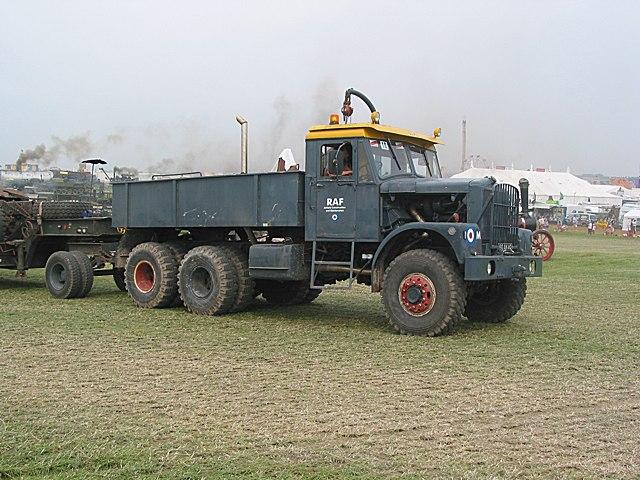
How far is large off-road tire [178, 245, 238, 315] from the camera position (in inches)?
455

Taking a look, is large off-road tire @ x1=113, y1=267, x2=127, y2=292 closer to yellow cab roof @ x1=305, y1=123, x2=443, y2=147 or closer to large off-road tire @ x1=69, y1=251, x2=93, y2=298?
large off-road tire @ x1=69, y1=251, x2=93, y2=298

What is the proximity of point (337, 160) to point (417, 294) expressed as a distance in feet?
6.87

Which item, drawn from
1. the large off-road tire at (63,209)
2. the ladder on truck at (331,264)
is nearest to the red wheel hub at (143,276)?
the large off-road tire at (63,209)

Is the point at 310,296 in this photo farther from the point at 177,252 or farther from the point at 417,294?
the point at 417,294

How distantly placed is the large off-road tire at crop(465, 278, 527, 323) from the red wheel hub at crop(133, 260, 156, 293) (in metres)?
4.87

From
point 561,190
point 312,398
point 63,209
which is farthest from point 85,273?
point 561,190

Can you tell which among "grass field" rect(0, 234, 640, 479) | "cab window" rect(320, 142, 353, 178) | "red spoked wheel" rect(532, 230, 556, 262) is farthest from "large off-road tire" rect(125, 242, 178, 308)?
"red spoked wheel" rect(532, 230, 556, 262)

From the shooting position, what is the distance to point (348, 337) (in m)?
9.67

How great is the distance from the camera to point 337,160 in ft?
34.6

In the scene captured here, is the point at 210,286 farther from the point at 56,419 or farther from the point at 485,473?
the point at 485,473

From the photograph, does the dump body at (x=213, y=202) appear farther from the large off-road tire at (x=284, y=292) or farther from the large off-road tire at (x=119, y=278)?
the large off-road tire at (x=284, y=292)

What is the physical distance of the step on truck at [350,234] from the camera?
31.8 ft

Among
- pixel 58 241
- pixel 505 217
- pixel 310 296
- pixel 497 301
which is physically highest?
pixel 505 217

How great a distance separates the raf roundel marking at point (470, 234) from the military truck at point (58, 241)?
6.92 meters
